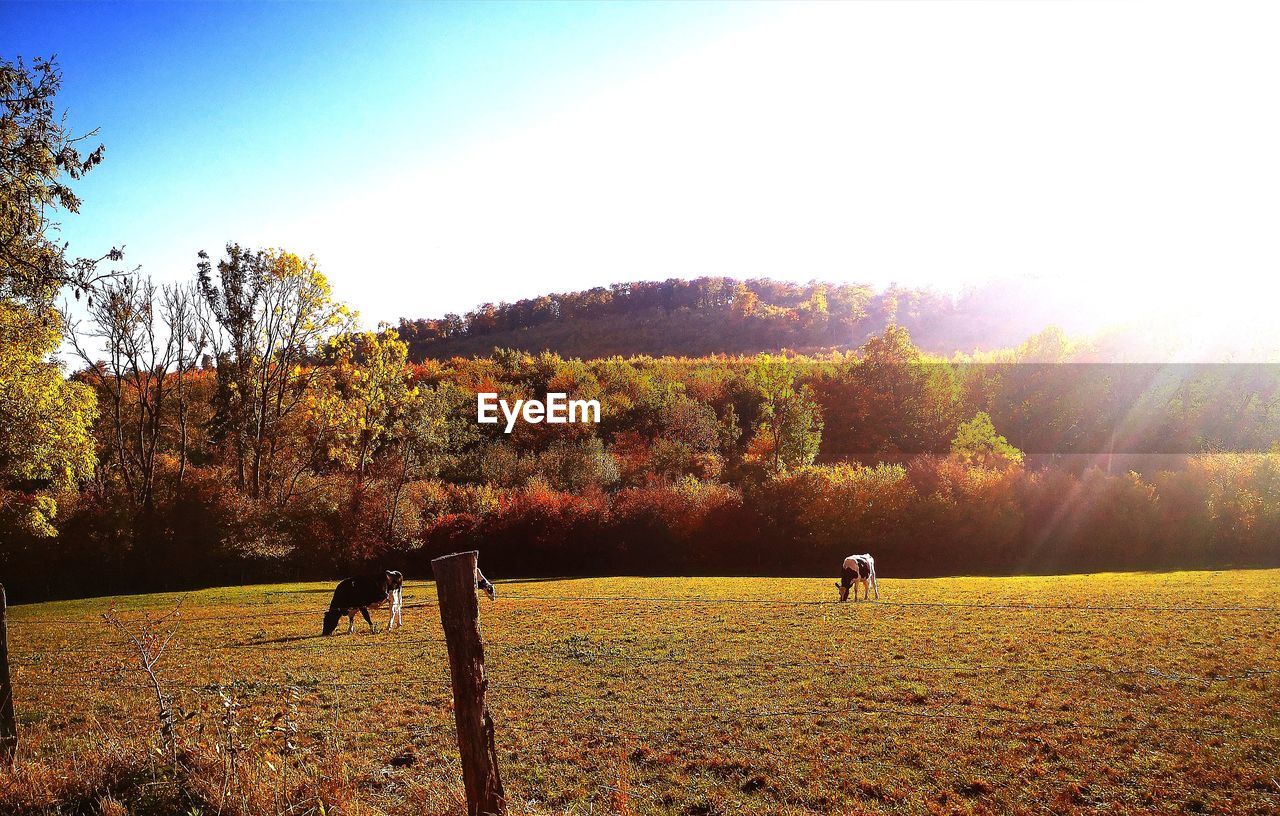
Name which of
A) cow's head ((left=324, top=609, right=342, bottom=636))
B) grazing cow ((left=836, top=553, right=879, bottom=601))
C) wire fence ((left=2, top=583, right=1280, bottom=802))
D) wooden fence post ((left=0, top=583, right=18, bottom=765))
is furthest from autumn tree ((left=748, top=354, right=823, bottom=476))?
wooden fence post ((left=0, top=583, right=18, bottom=765))

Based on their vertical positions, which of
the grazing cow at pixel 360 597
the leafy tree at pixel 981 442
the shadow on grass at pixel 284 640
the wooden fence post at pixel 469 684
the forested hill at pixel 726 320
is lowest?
the shadow on grass at pixel 284 640

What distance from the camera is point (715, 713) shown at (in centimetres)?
980

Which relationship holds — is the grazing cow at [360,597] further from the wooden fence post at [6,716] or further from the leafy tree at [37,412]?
the leafy tree at [37,412]

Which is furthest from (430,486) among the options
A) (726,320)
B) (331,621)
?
(726,320)

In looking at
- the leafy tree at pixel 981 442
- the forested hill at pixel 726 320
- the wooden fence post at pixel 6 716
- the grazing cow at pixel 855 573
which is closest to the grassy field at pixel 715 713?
the wooden fence post at pixel 6 716

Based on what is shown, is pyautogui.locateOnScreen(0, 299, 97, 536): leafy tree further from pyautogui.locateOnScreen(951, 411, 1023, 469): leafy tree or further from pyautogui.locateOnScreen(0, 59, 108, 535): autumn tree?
pyautogui.locateOnScreen(951, 411, 1023, 469): leafy tree

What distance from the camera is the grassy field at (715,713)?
6523 millimetres

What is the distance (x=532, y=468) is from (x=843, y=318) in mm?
105818

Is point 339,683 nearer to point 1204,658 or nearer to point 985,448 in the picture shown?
point 1204,658

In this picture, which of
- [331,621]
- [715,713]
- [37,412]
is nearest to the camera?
[715,713]

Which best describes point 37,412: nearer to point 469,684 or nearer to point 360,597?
point 360,597

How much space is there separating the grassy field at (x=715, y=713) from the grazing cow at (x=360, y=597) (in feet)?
2.60

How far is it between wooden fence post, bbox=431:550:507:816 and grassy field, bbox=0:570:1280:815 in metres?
0.54

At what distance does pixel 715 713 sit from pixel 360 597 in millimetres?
11745
